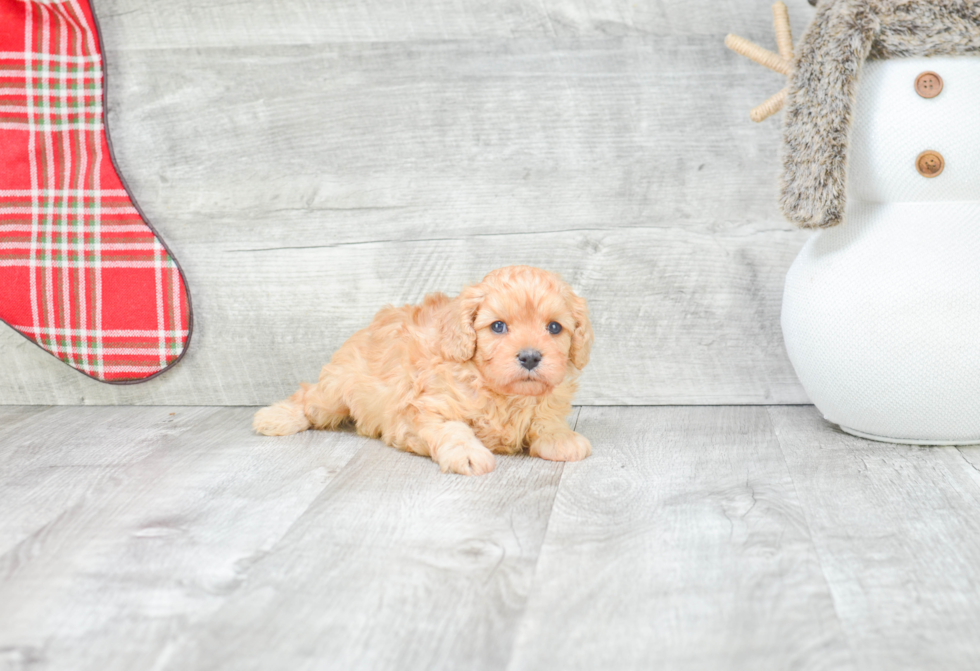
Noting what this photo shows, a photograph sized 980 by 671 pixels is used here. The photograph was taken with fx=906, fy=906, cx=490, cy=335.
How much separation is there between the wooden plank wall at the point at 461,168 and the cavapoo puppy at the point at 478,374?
16.2 inches

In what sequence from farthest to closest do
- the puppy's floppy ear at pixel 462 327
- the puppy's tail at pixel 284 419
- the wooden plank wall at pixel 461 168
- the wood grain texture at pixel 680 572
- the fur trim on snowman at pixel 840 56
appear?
the wooden plank wall at pixel 461 168 < the puppy's tail at pixel 284 419 < the puppy's floppy ear at pixel 462 327 < the fur trim on snowman at pixel 840 56 < the wood grain texture at pixel 680 572

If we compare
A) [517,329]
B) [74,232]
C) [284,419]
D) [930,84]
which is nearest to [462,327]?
[517,329]

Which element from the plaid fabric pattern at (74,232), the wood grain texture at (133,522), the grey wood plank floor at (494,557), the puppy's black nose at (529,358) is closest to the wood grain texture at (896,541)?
the grey wood plank floor at (494,557)

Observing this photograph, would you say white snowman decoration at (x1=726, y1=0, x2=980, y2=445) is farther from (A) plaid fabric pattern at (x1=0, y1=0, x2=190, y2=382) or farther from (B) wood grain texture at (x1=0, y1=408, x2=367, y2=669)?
(A) plaid fabric pattern at (x1=0, y1=0, x2=190, y2=382)

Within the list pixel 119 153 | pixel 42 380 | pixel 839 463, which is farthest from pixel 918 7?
pixel 42 380

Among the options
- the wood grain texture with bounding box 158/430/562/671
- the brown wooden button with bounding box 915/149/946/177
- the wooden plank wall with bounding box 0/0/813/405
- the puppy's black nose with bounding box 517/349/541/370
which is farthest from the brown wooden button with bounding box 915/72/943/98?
the wood grain texture with bounding box 158/430/562/671

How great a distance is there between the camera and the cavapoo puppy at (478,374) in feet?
5.55

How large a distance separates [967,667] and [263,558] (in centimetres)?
89

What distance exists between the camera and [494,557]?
127 centimetres

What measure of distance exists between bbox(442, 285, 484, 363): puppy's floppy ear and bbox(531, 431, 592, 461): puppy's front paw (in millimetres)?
234

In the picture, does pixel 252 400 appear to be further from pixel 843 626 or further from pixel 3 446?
pixel 843 626

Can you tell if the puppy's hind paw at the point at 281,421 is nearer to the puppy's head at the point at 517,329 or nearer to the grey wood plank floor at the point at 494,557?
the grey wood plank floor at the point at 494,557

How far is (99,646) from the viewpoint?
40.8 inches

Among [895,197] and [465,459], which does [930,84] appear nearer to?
[895,197]
